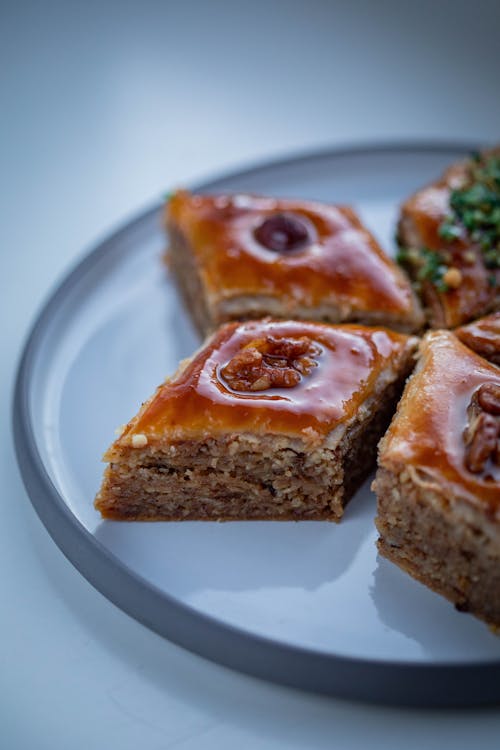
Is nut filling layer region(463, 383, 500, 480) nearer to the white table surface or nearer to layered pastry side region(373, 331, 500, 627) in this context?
layered pastry side region(373, 331, 500, 627)

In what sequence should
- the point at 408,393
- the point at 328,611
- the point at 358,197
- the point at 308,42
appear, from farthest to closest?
the point at 308,42
the point at 358,197
the point at 408,393
the point at 328,611

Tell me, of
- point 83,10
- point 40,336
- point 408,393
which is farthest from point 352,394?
point 83,10

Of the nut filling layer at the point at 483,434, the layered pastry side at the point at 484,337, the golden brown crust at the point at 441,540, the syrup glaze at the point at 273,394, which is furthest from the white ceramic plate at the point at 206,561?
the layered pastry side at the point at 484,337

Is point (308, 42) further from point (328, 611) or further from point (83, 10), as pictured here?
point (328, 611)

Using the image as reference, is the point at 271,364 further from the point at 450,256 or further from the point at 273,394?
the point at 450,256

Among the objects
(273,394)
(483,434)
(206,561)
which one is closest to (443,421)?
(483,434)

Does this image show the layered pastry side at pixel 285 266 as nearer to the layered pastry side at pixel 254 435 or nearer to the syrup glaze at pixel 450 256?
the syrup glaze at pixel 450 256
